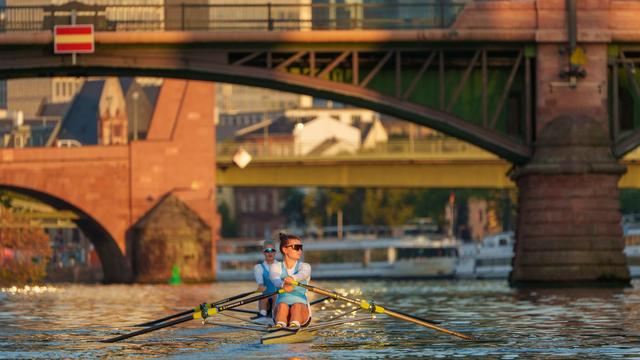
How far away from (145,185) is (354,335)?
313 ft

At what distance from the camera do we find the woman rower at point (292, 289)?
3866 cm

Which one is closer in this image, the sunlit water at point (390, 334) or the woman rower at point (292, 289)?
the sunlit water at point (390, 334)

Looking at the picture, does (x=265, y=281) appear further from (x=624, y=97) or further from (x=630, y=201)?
(x=630, y=201)

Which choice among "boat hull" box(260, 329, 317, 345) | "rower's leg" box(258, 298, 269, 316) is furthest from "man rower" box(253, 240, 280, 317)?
"boat hull" box(260, 329, 317, 345)

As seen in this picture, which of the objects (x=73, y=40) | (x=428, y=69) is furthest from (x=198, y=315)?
(x=428, y=69)

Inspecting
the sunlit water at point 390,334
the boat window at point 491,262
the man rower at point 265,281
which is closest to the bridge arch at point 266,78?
the sunlit water at point 390,334

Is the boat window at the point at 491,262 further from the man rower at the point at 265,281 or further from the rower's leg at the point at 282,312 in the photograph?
the rower's leg at the point at 282,312

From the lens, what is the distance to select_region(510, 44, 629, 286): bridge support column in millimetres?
75312

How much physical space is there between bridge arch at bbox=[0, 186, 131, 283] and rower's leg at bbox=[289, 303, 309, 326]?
93635mm

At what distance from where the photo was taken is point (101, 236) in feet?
459

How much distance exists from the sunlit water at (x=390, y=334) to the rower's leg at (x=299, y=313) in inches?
25.1

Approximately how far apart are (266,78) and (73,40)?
7.82 metres

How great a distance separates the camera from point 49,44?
75812 mm

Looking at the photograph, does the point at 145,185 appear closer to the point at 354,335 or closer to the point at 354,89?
the point at 354,89
